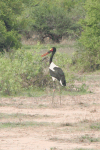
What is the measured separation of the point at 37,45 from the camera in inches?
468

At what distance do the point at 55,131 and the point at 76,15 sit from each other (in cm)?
3481

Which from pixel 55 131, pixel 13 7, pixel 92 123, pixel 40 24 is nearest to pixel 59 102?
pixel 92 123


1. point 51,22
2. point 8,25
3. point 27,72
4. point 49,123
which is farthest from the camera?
point 51,22

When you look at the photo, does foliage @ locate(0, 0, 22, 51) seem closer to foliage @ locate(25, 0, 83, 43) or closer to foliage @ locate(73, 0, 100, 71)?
foliage @ locate(73, 0, 100, 71)

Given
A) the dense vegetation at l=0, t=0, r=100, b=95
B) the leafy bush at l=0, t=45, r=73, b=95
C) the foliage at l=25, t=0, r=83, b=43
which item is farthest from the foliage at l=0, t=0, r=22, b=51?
the foliage at l=25, t=0, r=83, b=43

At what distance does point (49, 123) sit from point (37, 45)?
5030 millimetres

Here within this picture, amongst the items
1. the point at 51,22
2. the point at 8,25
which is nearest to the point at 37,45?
the point at 8,25

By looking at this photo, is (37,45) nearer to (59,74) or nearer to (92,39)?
(59,74)

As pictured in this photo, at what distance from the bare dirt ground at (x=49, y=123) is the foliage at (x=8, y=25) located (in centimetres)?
852

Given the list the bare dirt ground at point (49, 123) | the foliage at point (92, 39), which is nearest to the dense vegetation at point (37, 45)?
the foliage at point (92, 39)

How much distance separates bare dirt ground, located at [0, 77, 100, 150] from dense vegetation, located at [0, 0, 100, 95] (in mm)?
1175

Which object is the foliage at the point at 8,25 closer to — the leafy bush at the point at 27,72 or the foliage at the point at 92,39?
the foliage at the point at 92,39

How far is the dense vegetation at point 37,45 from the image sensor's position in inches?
456

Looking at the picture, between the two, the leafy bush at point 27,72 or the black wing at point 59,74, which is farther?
the leafy bush at point 27,72
